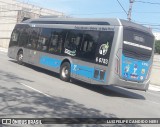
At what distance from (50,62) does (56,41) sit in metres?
1.22

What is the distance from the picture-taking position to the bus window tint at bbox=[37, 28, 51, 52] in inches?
797

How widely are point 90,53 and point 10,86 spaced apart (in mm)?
4637

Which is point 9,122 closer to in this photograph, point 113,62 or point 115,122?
point 115,122

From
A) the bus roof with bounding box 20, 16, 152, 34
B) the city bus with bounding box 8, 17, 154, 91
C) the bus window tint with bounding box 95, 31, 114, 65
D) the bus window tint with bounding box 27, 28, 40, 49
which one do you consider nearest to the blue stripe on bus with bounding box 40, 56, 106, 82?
the city bus with bounding box 8, 17, 154, 91

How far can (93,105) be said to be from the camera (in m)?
11.8

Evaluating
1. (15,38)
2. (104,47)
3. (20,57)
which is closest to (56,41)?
(104,47)

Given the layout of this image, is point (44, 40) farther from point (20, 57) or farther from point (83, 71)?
point (83, 71)

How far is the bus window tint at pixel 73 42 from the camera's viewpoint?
1738cm

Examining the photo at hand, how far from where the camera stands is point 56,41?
19.3 meters

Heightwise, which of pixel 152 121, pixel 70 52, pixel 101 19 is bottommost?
pixel 152 121

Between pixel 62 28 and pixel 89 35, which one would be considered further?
pixel 62 28

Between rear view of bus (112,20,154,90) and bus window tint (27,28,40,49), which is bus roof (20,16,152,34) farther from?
bus window tint (27,28,40,49)

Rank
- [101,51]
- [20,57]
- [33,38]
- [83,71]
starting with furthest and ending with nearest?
1. [20,57]
2. [33,38]
3. [83,71]
4. [101,51]

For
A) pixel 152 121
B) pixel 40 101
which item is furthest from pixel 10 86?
pixel 152 121
